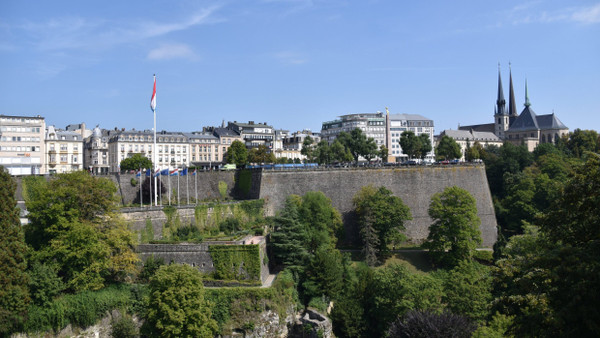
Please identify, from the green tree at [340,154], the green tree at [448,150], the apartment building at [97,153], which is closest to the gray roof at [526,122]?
the green tree at [448,150]

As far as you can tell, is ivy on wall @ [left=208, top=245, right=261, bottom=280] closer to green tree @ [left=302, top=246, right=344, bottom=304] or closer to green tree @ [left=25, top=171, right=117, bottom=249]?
green tree @ [left=302, top=246, right=344, bottom=304]

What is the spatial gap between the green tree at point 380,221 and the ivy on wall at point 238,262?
1192 centimetres

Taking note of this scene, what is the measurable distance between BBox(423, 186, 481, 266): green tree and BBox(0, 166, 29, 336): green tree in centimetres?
3057

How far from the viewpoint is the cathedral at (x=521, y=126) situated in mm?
116500

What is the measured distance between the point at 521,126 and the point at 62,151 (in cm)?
9972

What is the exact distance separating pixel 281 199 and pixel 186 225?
502 inches

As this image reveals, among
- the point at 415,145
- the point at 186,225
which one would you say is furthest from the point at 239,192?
the point at 415,145

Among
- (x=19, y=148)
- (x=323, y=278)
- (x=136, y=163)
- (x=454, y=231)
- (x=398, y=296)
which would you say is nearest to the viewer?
(x=398, y=296)

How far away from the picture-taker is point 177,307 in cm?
2823

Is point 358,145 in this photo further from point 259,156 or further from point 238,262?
point 238,262

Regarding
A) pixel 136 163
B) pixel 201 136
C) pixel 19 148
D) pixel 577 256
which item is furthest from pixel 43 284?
pixel 201 136

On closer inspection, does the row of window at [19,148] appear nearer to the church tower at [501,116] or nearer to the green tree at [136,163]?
the green tree at [136,163]

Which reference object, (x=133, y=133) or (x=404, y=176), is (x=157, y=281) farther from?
(x=133, y=133)

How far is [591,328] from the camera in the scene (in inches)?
476
